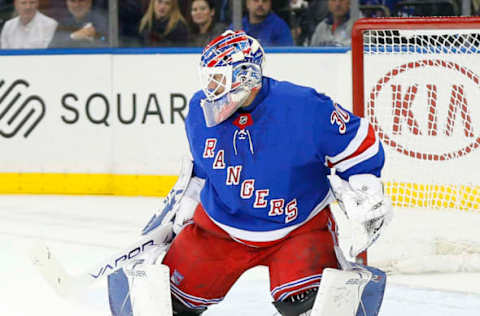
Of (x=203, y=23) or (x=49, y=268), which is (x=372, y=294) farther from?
(x=203, y=23)

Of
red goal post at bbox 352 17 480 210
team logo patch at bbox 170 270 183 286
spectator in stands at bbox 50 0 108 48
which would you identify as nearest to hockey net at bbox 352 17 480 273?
red goal post at bbox 352 17 480 210

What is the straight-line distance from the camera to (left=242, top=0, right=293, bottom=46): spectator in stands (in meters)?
5.43

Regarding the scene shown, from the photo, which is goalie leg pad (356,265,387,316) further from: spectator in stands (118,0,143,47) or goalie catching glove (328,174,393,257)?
spectator in stands (118,0,143,47)

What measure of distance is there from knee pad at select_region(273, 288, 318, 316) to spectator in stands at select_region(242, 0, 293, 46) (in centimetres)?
317

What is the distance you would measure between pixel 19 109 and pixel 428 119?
8.61 feet

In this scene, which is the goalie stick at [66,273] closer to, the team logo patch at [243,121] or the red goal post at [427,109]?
the team logo patch at [243,121]

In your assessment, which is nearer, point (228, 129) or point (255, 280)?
point (228, 129)

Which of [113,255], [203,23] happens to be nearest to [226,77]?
[113,255]

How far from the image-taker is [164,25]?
222 inches

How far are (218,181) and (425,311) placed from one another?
3.12 feet

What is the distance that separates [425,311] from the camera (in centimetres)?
309

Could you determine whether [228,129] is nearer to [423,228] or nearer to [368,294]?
[368,294]

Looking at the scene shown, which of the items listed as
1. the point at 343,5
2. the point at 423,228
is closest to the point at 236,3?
the point at 343,5

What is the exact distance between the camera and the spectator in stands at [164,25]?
5.60 metres
